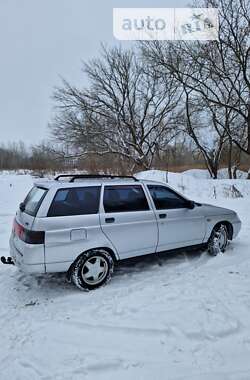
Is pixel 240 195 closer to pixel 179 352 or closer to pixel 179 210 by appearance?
pixel 179 210

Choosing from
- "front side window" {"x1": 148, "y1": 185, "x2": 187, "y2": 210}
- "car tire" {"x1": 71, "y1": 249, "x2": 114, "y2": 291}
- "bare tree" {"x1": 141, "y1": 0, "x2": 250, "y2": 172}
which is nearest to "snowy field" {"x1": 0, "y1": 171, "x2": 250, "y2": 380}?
"car tire" {"x1": 71, "y1": 249, "x2": 114, "y2": 291}

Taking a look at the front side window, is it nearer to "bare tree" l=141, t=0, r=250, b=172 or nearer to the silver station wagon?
the silver station wagon

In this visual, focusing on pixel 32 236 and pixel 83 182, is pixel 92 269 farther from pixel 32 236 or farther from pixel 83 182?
pixel 83 182

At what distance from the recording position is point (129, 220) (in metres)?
4.07

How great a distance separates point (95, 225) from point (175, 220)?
153 centimetres

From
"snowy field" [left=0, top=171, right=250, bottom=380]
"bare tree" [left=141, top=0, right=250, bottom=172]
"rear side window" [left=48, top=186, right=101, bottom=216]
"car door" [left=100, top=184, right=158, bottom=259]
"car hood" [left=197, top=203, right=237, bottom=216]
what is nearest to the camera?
"snowy field" [left=0, top=171, right=250, bottom=380]

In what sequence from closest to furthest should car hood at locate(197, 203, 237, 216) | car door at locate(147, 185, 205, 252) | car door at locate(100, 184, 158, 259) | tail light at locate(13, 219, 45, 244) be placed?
tail light at locate(13, 219, 45, 244), car door at locate(100, 184, 158, 259), car door at locate(147, 185, 205, 252), car hood at locate(197, 203, 237, 216)

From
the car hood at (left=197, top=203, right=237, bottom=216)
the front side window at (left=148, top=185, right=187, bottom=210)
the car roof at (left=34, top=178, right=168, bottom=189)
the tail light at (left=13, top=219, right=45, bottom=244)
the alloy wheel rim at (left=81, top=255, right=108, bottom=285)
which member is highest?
the car roof at (left=34, top=178, right=168, bottom=189)

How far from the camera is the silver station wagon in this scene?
3.48 meters

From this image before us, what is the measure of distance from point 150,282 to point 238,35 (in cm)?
1536

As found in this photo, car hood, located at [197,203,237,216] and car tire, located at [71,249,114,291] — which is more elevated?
car hood, located at [197,203,237,216]

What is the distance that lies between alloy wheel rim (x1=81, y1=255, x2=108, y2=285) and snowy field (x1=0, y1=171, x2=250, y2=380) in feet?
0.63

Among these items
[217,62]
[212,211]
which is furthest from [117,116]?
[212,211]

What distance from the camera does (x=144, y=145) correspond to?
2333 centimetres
